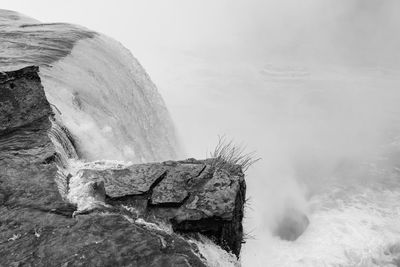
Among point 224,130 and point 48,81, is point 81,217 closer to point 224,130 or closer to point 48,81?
point 48,81

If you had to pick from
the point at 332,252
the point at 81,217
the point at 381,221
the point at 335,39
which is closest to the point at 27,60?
the point at 81,217

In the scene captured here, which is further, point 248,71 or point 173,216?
point 248,71

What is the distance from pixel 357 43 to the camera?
174ft

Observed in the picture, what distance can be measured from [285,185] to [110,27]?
3597 centimetres

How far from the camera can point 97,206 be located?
149 inches

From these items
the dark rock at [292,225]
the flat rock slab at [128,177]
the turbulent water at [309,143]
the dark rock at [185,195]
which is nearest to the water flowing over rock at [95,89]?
the flat rock slab at [128,177]

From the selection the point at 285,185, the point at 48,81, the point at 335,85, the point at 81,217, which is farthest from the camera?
the point at 335,85

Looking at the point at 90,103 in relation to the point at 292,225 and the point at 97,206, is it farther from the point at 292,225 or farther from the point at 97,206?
the point at 292,225

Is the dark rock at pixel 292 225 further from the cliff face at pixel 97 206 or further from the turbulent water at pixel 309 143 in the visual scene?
the cliff face at pixel 97 206

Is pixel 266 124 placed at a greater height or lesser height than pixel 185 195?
lesser

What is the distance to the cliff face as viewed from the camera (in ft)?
10.8

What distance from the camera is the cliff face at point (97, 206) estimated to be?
10.8 ft

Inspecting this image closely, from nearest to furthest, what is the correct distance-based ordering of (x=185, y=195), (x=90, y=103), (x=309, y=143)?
(x=185, y=195)
(x=90, y=103)
(x=309, y=143)

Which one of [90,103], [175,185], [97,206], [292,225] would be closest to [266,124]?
[292,225]
